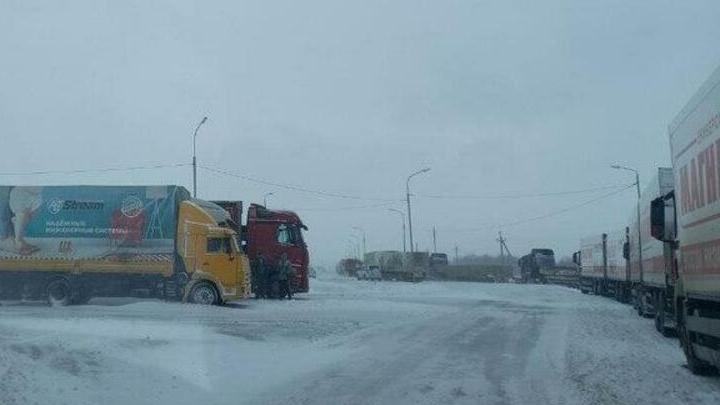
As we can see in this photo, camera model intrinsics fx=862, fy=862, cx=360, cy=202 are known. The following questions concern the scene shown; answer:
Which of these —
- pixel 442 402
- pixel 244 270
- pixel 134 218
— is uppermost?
pixel 134 218

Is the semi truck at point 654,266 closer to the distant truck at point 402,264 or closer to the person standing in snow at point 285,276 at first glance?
the person standing in snow at point 285,276

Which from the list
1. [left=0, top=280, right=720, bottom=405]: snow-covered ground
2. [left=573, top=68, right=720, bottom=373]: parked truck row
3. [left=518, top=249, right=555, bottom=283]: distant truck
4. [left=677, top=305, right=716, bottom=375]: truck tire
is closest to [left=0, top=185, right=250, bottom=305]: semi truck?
[left=0, top=280, right=720, bottom=405]: snow-covered ground

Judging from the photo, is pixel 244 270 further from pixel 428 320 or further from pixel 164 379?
pixel 164 379

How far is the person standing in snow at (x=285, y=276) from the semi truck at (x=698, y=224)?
858 inches

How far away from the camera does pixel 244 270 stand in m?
30.3

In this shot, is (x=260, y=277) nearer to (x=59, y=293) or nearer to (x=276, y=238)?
(x=276, y=238)

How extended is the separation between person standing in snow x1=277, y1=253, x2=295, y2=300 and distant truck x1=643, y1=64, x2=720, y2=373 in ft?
71.5

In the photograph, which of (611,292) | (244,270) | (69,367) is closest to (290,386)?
(69,367)

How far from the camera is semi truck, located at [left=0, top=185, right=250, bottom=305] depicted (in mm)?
29328

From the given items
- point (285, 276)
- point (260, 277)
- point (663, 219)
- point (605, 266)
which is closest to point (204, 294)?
point (260, 277)

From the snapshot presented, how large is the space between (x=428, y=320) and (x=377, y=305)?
20.8ft

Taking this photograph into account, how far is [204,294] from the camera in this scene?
2962cm

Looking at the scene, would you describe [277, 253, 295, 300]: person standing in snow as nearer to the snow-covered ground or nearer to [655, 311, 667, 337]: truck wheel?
the snow-covered ground

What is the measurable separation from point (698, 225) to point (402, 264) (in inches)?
3045
